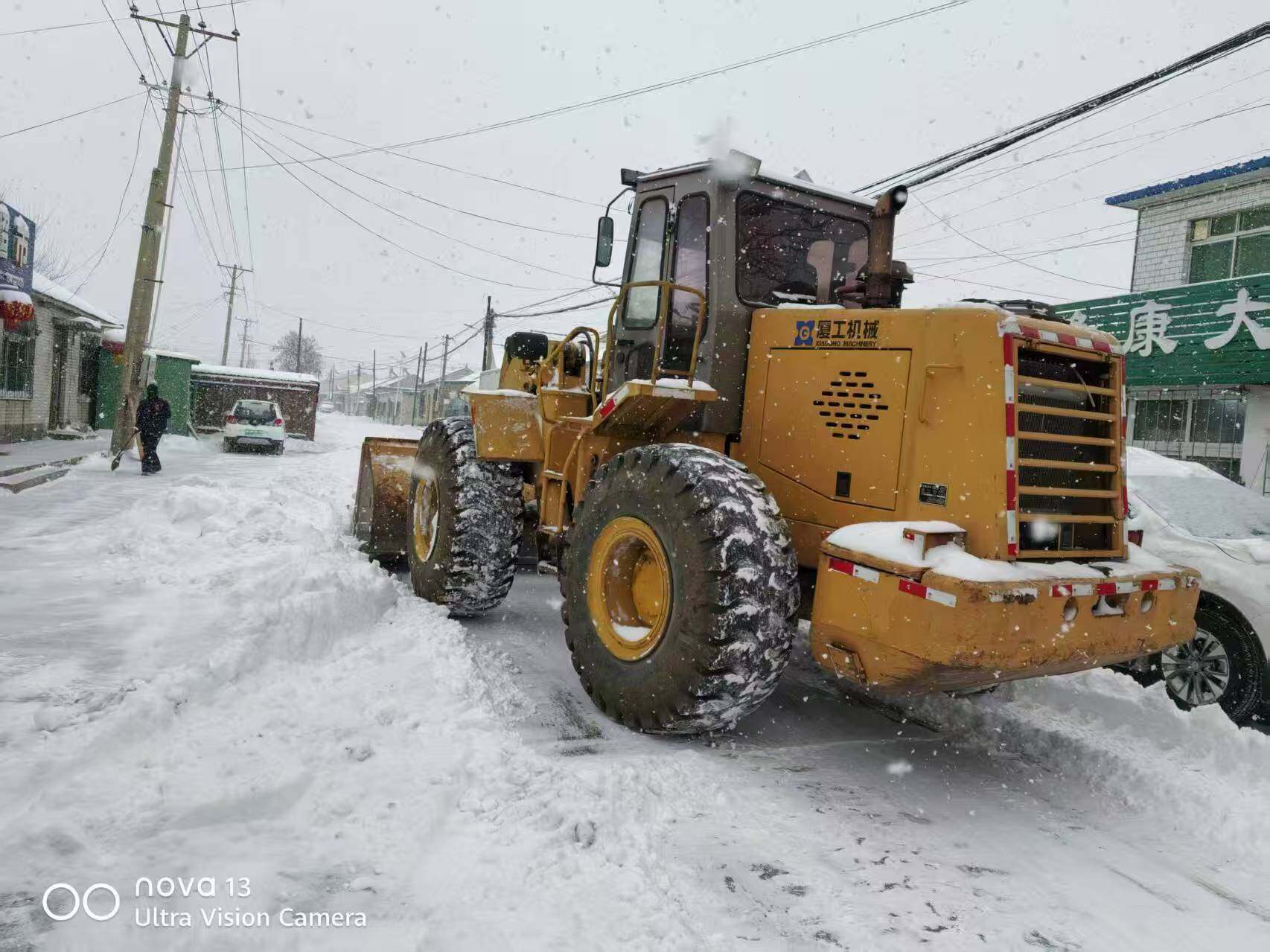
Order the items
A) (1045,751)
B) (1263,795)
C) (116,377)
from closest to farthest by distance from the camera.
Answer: (1263,795)
(1045,751)
(116,377)

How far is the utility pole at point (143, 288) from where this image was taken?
16.7 meters

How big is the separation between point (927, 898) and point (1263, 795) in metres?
2.01

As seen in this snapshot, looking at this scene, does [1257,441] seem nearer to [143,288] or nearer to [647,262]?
[647,262]

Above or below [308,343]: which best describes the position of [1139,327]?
below

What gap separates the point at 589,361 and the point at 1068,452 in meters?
3.36

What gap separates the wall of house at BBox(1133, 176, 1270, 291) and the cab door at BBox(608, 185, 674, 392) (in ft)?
42.5

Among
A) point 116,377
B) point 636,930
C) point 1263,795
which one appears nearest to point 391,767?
point 636,930

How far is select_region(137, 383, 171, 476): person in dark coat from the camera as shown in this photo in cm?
1522

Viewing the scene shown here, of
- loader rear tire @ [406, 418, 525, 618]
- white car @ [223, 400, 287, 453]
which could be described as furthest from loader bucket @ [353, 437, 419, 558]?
white car @ [223, 400, 287, 453]

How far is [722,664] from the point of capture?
3.51 m

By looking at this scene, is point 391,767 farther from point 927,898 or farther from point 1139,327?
point 1139,327

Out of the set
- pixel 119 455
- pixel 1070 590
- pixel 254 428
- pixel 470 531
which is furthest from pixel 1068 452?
pixel 254 428

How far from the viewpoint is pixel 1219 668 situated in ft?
17.3

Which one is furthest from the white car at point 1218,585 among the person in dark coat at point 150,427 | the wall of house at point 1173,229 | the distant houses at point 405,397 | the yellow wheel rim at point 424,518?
the distant houses at point 405,397
